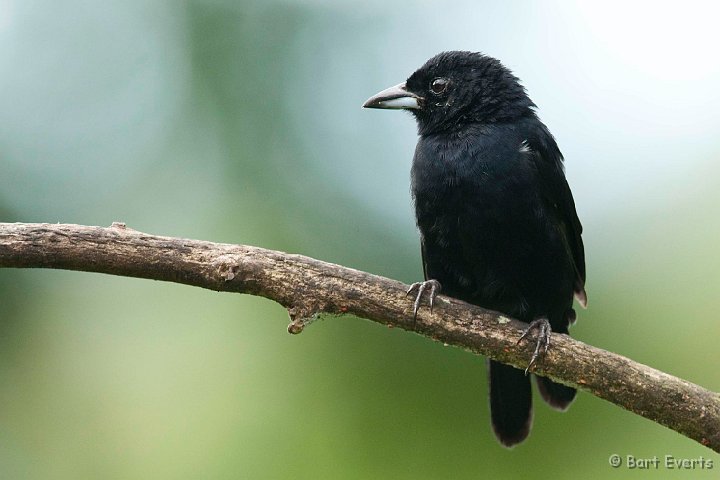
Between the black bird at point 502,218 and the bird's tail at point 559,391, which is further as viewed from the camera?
the bird's tail at point 559,391

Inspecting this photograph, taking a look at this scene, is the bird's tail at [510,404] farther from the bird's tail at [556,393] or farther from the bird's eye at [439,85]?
the bird's eye at [439,85]

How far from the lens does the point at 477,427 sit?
4938 millimetres

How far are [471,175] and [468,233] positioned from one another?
274 mm

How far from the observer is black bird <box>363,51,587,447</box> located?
4.07 meters

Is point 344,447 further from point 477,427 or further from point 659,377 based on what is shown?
point 659,377

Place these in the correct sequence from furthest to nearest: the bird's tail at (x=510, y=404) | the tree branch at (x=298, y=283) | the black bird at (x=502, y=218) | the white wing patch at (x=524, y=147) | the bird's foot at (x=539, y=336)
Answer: the bird's tail at (x=510, y=404) → the white wing patch at (x=524, y=147) → the black bird at (x=502, y=218) → the bird's foot at (x=539, y=336) → the tree branch at (x=298, y=283)

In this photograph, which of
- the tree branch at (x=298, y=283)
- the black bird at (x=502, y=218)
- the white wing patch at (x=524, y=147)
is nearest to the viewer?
the tree branch at (x=298, y=283)

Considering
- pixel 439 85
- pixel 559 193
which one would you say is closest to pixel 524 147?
pixel 559 193

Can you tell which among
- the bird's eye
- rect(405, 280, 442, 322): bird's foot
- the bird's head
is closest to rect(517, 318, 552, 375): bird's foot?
rect(405, 280, 442, 322): bird's foot

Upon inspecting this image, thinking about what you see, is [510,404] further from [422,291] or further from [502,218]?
[422,291]

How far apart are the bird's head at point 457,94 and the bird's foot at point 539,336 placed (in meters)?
Answer: 1.13

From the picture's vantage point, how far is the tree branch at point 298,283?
3.25 metres

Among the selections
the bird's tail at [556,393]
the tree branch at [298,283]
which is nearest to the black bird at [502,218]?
the bird's tail at [556,393]

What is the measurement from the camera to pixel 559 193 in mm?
4336
